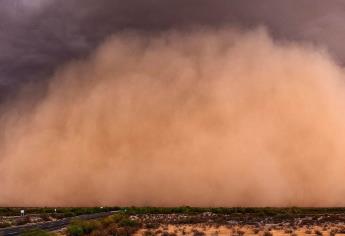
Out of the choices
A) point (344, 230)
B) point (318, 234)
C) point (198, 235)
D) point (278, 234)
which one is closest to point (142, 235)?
point (198, 235)

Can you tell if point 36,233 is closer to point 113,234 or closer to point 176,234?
point 113,234

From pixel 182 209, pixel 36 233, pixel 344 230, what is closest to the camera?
pixel 36 233

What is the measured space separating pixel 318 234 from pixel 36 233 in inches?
842

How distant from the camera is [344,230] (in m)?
38.0

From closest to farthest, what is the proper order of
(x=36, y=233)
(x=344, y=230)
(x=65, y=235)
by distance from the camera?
(x=36, y=233)
(x=65, y=235)
(x=344, y=230)

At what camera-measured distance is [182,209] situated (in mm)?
94938

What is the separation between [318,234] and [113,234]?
53.3 ft

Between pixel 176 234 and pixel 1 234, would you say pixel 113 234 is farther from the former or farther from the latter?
pixel 1 234

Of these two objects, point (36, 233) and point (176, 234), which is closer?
point (36, 233)

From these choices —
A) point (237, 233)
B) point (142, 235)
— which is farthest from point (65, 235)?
point (237, 233)

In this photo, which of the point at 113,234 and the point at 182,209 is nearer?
the point at 113,234

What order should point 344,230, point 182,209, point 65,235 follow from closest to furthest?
point 65,235 → point 344,230 → point 182,209

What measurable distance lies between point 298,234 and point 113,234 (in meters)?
14.8

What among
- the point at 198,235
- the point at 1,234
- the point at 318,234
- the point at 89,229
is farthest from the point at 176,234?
the point at 1,234
